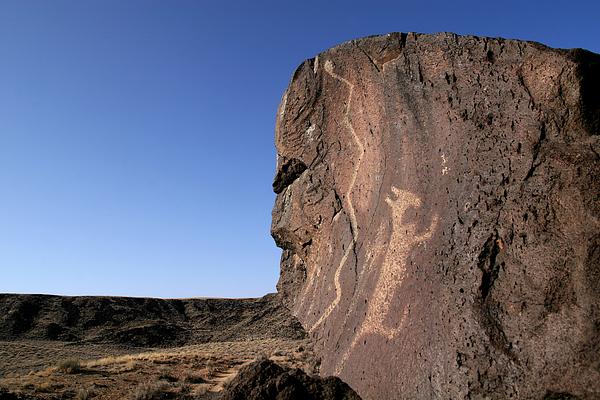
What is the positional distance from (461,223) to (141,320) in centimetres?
3644

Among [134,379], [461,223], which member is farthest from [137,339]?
[461,223]

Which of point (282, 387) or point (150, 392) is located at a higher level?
point (282, 387)

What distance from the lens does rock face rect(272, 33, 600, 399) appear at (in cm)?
329

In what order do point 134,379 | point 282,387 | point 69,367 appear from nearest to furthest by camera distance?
point 282,387
point 134,379
point 69,367

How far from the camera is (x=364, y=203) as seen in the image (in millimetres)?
5422

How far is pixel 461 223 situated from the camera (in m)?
4.00

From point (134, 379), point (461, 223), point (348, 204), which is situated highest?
point (348, 204)

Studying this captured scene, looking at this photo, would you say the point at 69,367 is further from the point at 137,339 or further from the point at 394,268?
the point at 137,339

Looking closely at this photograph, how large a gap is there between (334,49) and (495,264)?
11.3 feet

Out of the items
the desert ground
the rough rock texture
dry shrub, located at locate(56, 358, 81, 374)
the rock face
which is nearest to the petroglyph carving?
the rock face

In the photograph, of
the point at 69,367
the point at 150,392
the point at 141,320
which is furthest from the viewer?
the point at 141,320

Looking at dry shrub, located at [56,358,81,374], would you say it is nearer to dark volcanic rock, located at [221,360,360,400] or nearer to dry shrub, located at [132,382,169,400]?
dry shrub, located at [132,382,169,400]

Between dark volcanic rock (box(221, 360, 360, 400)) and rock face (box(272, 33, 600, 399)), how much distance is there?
26 centimetres

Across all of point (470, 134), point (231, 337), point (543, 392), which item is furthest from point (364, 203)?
point (231, 337)
